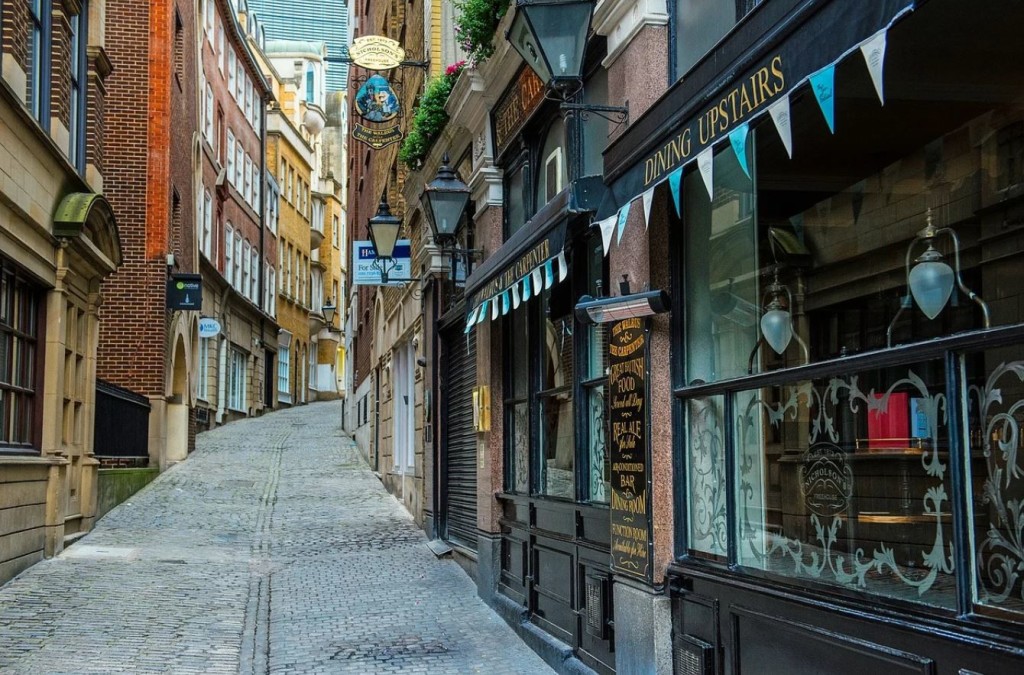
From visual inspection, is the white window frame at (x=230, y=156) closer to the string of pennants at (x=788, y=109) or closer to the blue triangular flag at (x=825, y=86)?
the string of pennants at (x=788, y=109)

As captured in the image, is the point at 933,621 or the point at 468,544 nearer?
the point at 933,621

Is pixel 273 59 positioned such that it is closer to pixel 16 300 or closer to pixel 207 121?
pixel 207 121

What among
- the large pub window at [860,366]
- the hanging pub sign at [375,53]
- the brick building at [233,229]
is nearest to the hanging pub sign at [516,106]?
the large pub window at [860,366]

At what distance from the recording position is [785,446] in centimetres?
543

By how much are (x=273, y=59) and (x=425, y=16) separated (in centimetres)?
5007

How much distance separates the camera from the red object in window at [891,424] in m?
4.53

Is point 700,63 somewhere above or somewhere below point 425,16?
below

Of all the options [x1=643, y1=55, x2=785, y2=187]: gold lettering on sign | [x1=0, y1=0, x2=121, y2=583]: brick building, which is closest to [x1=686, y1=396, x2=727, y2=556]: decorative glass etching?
[x1=643, y1=55, x2=785, y2=187]: gold lettering on sign

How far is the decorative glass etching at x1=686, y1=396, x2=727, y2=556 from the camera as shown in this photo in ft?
19.4

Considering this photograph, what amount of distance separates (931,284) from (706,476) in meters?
1.78

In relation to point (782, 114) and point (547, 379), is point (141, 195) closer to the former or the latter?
point (547, 379)

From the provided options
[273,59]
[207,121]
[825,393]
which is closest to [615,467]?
[825,393]

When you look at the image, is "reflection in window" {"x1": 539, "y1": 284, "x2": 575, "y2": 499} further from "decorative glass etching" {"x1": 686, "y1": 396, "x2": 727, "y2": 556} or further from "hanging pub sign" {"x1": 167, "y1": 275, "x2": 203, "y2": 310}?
"hanging pub sign" {"x1": 167, "y1": 275, "x2": 203, "y2": 310}

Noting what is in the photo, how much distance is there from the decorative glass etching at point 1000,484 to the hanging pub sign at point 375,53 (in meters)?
13.4
